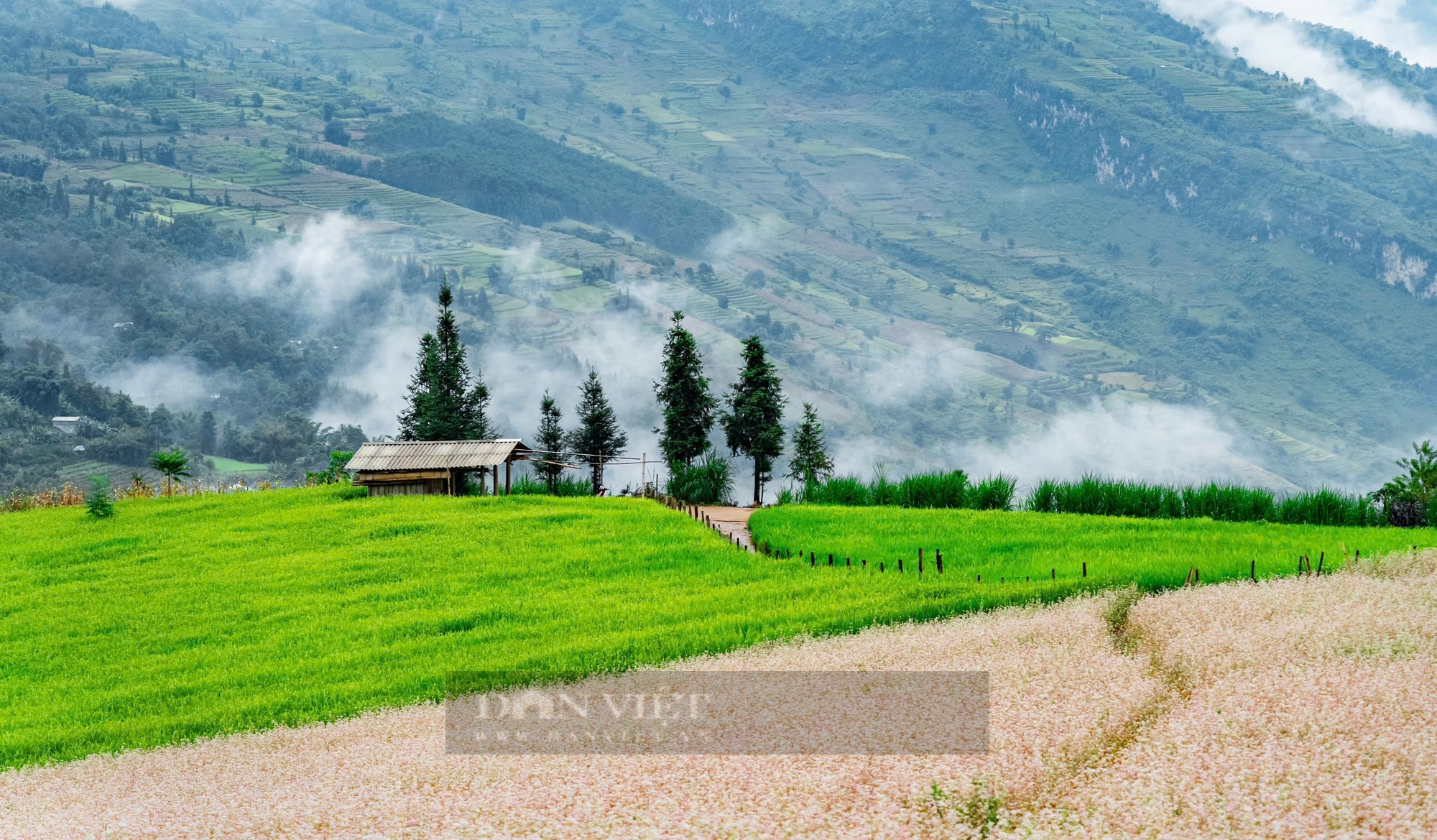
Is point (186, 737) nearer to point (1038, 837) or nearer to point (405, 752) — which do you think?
point (405, 752)

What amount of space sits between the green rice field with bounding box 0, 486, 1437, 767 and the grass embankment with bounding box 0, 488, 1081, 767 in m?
0.09

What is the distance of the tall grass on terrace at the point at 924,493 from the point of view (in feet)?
157

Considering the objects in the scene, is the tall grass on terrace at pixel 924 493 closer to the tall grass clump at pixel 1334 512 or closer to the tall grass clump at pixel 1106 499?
the tall grass clump at pixel 1106 499

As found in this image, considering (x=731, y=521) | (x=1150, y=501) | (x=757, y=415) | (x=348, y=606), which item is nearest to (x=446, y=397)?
(x=757, y=415)


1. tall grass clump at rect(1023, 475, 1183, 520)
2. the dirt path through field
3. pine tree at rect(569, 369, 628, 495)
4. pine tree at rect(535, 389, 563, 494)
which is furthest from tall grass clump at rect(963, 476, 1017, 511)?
pine tree at rect(535, 389, 563, 494)

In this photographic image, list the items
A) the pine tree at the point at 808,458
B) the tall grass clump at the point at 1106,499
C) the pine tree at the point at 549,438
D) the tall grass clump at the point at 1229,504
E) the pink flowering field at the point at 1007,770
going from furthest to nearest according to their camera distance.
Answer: the pine tree at the point at 549,438 → the pine tree at the point at 808,458 → the tall grass clump at the point at 1106,499 → the tall grass clump at the point at 1229,504 → the pink flowering field at the point at 1007,770

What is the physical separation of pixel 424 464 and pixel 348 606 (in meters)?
21.7

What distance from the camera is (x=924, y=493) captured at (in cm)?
4934

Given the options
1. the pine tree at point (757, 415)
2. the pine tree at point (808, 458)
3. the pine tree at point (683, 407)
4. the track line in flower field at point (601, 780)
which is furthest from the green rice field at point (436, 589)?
the pine tree at point (808, 458)

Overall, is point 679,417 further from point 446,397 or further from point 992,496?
point 992,496

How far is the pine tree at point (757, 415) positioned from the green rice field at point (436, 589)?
1552 centimetres

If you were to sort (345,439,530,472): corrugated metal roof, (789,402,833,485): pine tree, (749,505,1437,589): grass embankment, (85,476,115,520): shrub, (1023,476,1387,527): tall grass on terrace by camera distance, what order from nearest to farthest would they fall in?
1. (749,505,1437,589): grass embankment
2. (1023,476,1387,527): tall grass on terrace
3. (85,476,115,520): shrub
4. (345,439,530,472): corrugated metal roof
5. (789,402,833,485): pine tree

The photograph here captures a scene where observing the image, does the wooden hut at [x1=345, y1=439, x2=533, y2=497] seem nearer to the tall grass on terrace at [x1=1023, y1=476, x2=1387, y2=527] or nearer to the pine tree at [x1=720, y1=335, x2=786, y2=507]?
the pine tree at [x1=720, y1=335, x2=786, y2=507]

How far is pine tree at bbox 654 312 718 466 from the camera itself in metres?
64.8
